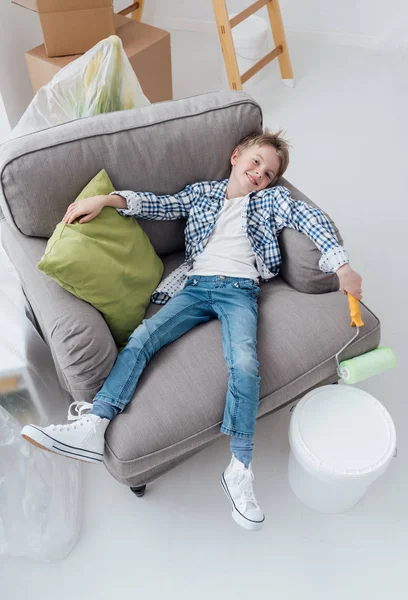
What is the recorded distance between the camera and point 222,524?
1.58m

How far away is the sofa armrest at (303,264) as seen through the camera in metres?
1.64

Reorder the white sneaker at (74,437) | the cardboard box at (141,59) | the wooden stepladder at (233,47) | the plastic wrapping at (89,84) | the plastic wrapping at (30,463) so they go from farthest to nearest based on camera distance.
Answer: the wooden stepladder at (233,47) < the cardboard box at (141,59) < the plastic wrapping at (89,84) < the plastic wrapping at (30,463) < the white sneaker at (74,437)

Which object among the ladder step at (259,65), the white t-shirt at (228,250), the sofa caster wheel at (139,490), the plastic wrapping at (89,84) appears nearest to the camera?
the sofa caster wheel at (139,490)

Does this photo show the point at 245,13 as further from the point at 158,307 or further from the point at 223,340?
the point at 223,340

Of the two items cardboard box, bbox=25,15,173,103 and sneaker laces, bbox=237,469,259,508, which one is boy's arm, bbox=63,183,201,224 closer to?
sneaker laces, bbox=237,469,259,508

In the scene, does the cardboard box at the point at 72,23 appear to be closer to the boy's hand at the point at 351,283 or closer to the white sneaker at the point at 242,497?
the boy's hand at the point at 351,283

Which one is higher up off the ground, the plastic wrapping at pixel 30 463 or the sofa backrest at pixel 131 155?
the sofa backrest at pixel 131 155

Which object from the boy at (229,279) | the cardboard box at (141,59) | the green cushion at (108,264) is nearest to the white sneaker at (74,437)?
the boy at (229,279)

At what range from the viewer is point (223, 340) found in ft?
5.06

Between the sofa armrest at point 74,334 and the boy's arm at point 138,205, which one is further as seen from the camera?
the boy's arm at point 138,205

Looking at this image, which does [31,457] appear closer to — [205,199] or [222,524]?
[222,524]

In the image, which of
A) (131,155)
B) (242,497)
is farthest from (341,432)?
(131,155)

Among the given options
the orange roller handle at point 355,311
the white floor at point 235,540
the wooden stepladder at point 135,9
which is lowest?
the white floor at point 235,540

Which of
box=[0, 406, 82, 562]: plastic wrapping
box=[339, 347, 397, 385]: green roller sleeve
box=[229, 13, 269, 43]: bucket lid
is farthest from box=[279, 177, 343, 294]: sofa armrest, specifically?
box=[229, 13, 269, 43]: bucket lid
